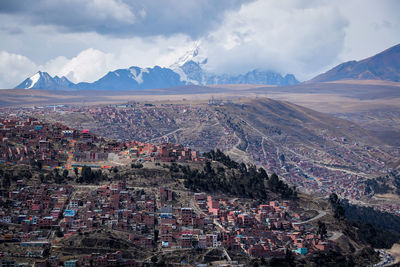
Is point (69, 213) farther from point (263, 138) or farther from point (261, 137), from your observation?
point (261, 137)

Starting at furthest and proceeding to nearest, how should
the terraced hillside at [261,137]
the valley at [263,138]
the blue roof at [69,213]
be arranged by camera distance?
1. the terraced hillside at [261,137]
2. the valley at [263,138]
3. the blue roof at [69,213]

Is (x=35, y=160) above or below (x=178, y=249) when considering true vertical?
above

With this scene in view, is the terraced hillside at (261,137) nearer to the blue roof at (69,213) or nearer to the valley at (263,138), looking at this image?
the valley at (263,138)

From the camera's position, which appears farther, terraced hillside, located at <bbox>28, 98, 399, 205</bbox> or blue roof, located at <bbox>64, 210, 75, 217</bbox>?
terraced hillside, located at <bbox>28, 98, 399, 205</bbox>

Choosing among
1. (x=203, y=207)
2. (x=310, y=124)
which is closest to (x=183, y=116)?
(x=310, y=124)

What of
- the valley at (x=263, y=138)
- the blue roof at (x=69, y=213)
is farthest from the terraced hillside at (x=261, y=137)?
the blue roof at (x=69, y=213)

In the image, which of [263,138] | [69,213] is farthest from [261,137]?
[69,213]

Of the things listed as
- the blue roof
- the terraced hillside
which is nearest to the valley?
the terraced hillside

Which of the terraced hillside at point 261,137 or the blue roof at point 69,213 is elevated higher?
the blue roof at point 69,213

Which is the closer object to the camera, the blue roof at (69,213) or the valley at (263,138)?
the blue roof at (69,213)

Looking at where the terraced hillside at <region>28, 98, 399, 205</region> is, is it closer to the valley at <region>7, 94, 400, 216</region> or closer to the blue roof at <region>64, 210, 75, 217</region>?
the valley at <region>7, 94, 400, 216</region>

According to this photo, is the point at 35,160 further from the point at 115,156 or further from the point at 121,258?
the point at 121,258
